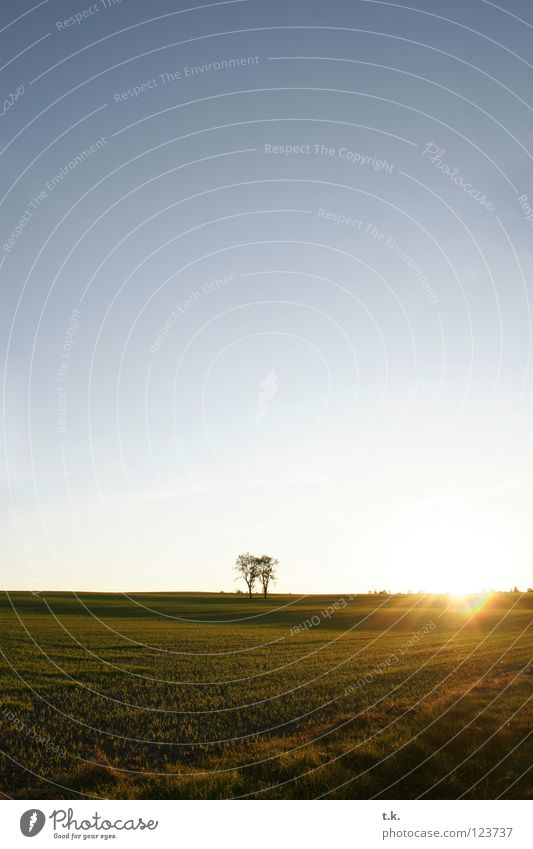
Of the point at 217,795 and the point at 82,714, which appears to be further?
the point at 82,714

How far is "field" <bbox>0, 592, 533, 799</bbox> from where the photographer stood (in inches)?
572

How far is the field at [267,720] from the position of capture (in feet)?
47.7

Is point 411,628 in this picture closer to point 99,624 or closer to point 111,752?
point 99,624

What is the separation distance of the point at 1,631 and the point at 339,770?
61683 millimetres

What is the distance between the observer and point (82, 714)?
81.0ft

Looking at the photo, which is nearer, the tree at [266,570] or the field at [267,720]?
the field at [267,720]

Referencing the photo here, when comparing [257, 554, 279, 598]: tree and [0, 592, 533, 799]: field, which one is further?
[257, 554, 279, 598]: tree

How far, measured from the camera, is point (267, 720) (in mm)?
23047

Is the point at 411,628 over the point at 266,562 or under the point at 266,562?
under

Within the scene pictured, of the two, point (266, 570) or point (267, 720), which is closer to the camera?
point (267, 720)
